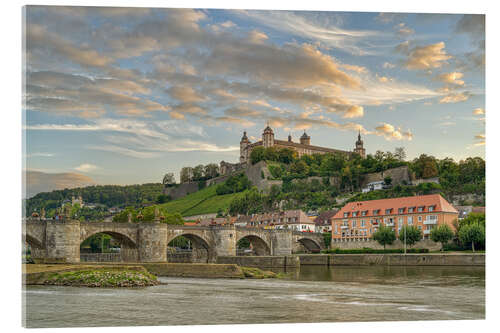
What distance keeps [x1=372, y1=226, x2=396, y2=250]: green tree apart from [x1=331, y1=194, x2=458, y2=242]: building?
1.38 metres

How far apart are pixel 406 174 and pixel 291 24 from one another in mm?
69316

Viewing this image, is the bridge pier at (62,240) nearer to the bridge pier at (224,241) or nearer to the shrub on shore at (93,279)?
the shrub on shore at (93,279)

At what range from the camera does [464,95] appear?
17.5m

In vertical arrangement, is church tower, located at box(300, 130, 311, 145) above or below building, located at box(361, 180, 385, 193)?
above

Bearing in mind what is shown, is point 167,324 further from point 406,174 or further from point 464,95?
point 406,174

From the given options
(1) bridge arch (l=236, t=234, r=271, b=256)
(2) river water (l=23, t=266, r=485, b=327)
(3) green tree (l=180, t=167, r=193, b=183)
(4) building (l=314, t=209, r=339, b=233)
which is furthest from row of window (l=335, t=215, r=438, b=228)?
(3) green tree (l=180, t=167, r=193, b=183)

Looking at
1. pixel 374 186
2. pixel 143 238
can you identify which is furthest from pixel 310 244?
pixel 143 238

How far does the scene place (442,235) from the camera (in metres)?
46.1

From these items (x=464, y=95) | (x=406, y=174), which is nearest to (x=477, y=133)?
(x=464, y=95)

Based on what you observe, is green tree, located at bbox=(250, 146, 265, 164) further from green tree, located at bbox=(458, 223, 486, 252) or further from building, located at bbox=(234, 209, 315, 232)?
→ green tree, located at bbox=(458, 223, 486, 252)

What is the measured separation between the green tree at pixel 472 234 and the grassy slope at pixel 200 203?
55.7 m

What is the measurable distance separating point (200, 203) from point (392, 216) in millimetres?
48653

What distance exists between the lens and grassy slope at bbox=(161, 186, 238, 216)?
311ft

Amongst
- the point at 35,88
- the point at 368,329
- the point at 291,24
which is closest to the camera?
the point at 368,329
